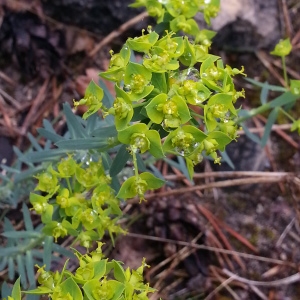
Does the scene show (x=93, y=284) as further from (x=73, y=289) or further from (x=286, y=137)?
(x=286, y=137)

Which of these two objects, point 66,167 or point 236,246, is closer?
point 66,167

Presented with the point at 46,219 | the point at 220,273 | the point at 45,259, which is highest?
the point at 46,219

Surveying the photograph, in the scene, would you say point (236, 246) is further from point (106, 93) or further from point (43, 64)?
point (43, 64)

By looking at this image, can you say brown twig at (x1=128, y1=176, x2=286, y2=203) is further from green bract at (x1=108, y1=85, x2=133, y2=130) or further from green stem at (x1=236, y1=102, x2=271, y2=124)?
green bract at (x1=108, y1=85, x2=133, y2=130)

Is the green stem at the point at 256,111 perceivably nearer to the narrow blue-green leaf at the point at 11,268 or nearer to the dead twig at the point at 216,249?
the dead twig at the point at 216,249

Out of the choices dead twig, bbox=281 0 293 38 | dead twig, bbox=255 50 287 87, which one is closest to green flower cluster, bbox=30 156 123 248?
dead twig, bbox=255 50 287 87

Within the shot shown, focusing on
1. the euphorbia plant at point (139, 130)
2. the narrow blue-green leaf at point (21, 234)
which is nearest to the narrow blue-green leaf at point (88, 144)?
the euphorbia plant at point (139, 130)

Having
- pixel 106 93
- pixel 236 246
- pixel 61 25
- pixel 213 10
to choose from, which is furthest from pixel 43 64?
pixel 236 246

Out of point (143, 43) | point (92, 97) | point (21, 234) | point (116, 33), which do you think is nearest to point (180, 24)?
point (143, 43)
